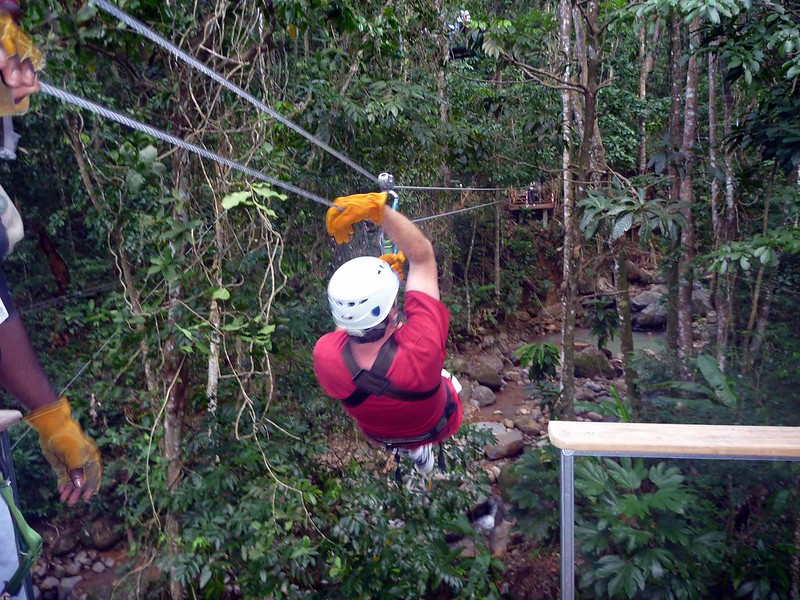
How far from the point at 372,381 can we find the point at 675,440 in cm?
85

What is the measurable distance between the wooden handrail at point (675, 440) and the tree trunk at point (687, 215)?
3019 mm

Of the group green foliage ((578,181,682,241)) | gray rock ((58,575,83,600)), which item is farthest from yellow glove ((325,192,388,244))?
gray rock ((58,575,83,600))

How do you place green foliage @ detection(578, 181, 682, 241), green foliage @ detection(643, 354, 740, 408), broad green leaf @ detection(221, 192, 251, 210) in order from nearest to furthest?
1. broad green leaf @ detection(221, 192, 251, 210)
2. green foliage @ detection(578, 181, 682, 241)
3. green foliage @ detection(643, 354, 740, 408)

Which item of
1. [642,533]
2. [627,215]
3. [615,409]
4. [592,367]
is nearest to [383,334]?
[642,533]

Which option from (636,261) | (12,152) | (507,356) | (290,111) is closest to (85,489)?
(12,152)

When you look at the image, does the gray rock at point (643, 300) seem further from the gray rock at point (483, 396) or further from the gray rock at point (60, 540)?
the gray rock at point (60, 540)

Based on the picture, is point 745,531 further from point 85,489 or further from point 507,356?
point 507,356

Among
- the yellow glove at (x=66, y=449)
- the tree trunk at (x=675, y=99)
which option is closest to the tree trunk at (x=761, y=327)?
the tree trunk at (x=675, y=99)

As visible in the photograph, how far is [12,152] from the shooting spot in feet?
4.79

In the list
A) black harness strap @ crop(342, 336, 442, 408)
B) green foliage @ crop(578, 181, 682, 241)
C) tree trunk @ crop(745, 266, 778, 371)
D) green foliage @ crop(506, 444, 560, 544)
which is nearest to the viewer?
black harness strap @ crop(342, 336, 442, 408)

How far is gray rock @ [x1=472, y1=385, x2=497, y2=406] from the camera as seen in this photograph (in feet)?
27.0

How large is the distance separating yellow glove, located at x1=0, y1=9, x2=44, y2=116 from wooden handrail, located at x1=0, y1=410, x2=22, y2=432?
0.82m

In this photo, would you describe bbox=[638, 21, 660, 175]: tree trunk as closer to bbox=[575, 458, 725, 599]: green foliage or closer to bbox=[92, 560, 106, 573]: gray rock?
bbox=[575, 458, 725, 599]: green foliage

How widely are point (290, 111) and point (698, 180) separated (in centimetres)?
450
